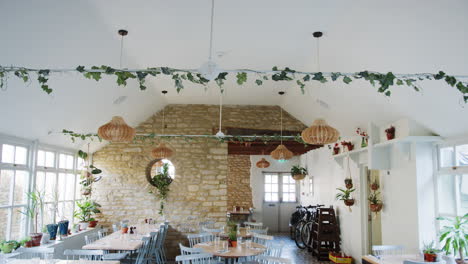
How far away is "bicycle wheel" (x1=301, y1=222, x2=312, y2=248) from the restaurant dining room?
0.08 meters

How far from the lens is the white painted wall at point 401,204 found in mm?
5559

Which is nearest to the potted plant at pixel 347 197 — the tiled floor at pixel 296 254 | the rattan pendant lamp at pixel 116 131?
the tiled floor at pixel 296 254

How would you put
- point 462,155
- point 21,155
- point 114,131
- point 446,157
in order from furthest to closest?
point 21,155 → point 446,157 → point 462,155 → point 114,131

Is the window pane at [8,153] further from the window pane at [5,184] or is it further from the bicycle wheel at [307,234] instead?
the bicycle wheel at [307,234]

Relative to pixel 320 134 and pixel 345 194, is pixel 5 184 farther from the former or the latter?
pixel 345 194

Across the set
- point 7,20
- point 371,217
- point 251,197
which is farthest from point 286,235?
point 7,20

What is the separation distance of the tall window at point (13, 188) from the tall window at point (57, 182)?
18.0 inches

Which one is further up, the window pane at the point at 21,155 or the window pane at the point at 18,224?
the window pane at the point at 21,155

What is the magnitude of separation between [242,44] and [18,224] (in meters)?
5.04

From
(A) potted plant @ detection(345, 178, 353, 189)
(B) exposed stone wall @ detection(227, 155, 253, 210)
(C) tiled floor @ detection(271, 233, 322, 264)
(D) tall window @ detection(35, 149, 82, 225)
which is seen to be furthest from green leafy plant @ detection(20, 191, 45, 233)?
(B) exposed stone wall @ detection(227, 155, 253, 210)

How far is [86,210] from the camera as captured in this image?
872 centimetres

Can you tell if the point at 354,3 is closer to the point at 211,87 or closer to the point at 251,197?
the point at 211,87

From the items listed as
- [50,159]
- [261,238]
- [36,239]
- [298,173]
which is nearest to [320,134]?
[261,238]

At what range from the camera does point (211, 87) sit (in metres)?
8.15
